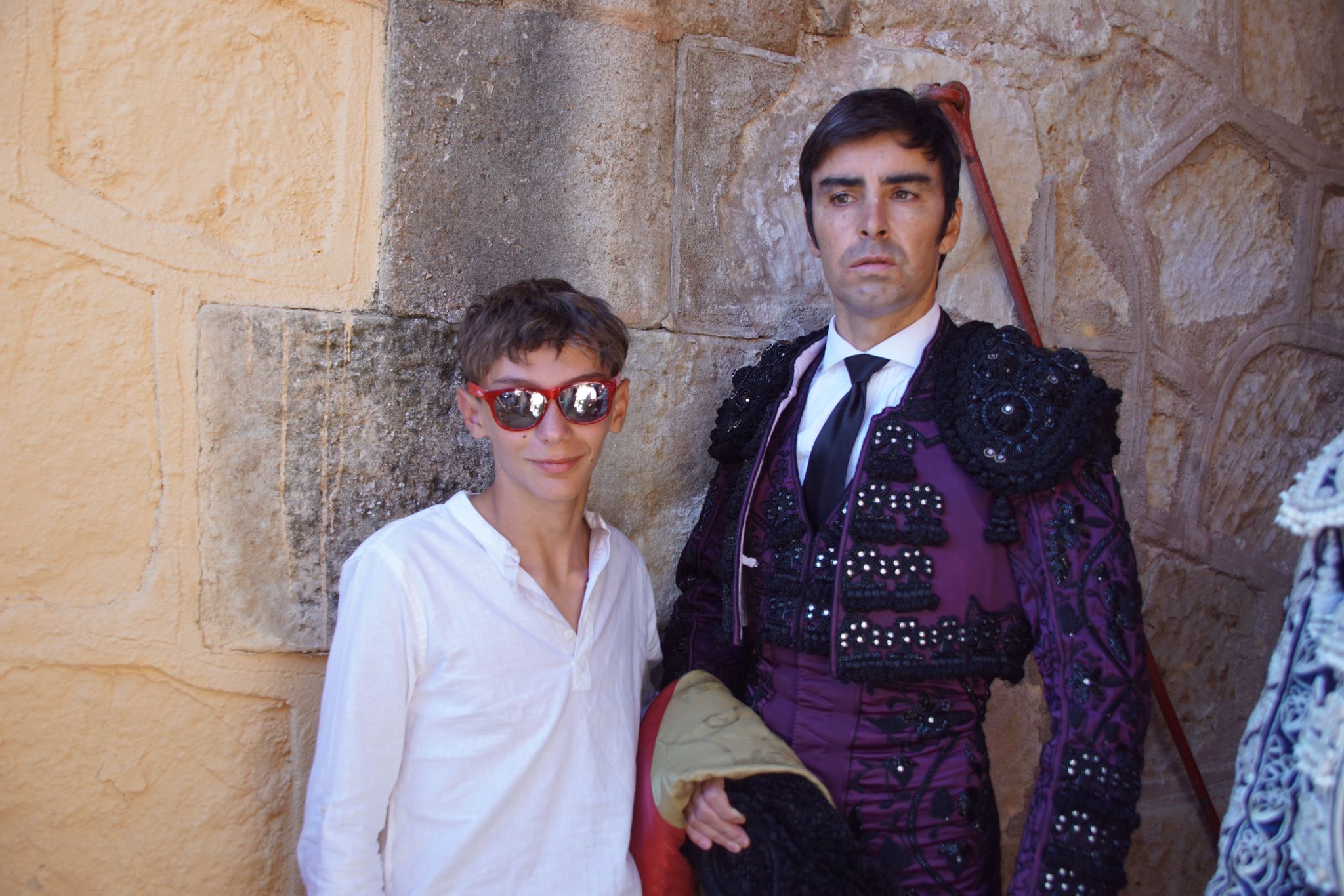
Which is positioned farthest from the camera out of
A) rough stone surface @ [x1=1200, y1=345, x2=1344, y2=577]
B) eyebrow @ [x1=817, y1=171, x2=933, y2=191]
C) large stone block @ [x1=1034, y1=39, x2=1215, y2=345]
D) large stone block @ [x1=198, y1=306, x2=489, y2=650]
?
rough stone surface @ [x1=1200, y1=345, x2=1344, y2=577]

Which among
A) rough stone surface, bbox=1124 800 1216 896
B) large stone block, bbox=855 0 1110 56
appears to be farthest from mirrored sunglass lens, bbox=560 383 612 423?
rough stone surface, bbox=1124 800 1216 896

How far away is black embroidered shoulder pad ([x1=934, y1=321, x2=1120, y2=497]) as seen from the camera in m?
1.68

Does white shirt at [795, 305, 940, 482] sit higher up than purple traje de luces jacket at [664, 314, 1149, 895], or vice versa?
white shirt at [795, 305, 940, 482]

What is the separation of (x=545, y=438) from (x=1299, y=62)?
106 inches

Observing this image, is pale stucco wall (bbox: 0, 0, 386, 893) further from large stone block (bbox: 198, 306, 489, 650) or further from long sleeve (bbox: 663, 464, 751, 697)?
long sleeve (bbox: 663, 464, 751, 697)

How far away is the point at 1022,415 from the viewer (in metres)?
1.74

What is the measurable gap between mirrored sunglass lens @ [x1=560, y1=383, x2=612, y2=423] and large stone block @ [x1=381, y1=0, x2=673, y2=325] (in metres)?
0.48

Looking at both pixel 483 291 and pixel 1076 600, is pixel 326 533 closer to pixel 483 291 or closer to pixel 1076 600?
pixel 483 291

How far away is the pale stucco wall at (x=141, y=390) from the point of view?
1.71m

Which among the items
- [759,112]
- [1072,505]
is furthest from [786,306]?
[1072,505]

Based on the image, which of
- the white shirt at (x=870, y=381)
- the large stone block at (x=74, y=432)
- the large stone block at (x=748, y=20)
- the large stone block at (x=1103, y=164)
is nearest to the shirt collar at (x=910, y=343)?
the white shirt at (x=870, y=381)

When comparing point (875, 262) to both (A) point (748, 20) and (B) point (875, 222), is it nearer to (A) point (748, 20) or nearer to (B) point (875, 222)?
(B) point (875, 222)

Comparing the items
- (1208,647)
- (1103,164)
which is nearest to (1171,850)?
(1208,647)

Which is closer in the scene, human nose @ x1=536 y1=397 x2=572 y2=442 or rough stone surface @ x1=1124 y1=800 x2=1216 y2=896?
human nose @ x1=536 y1=397 x2=572 y2=442
